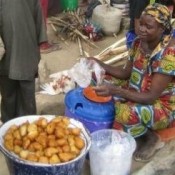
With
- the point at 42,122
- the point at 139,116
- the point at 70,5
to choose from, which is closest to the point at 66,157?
the point at 42,122

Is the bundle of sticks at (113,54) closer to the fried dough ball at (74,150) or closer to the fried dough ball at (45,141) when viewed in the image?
the fried dough ball at (45,141)

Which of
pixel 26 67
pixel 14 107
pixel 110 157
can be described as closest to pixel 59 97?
pixel 14 107

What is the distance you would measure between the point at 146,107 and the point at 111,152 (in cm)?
53

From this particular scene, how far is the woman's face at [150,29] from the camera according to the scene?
143 inches

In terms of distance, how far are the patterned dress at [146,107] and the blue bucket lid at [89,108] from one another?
9 cm

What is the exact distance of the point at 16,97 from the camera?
4.14 metres

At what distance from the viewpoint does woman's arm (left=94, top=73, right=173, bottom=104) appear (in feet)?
12.2

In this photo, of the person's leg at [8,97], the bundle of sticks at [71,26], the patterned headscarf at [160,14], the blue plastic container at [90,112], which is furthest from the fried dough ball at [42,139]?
the bundle of sticks at [71,26]

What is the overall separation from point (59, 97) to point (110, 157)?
1.54m

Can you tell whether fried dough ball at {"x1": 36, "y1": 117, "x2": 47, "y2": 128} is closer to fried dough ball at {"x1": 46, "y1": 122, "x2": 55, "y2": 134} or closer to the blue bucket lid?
fried dough ball at {"x1": 46, "y1": 122, "x2": 55, "y2": 134}

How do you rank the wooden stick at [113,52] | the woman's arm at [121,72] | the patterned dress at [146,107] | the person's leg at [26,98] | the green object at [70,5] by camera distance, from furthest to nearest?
the green object at [70,5], the wooden stick at [113,52], the woman's arm at [121,72], the person's leg at [26,98], the patterned dress at [146,107]

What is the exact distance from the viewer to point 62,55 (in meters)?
6.15

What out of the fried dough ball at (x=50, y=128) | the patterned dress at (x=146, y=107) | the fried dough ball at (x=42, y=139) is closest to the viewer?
the fried dough ball at (x=42, y=139)

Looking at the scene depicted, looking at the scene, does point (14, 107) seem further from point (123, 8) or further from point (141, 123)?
point (123, 8)
